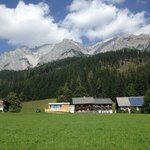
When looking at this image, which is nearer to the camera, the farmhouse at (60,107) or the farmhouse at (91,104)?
the farmhouse at (60,107)

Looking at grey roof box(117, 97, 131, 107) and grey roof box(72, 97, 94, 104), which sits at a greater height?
grey roof box(72, 97, 94, 104)

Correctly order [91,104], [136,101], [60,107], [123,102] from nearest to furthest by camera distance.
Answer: [136,101], [60,107], [123,102], [91,104]

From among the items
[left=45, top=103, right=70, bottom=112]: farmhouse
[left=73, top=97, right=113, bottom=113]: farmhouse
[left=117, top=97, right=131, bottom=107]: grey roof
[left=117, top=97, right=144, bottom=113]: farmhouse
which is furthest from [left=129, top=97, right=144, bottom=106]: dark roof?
[left=45, top=103, right=70, bottom=112]: farmhouse

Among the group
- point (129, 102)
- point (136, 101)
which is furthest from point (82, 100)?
point (136, 101)

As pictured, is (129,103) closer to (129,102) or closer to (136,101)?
(129,102)

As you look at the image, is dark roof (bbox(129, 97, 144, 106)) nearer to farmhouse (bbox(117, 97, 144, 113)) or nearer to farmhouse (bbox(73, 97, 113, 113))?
farmhouse (bbox(117, 97, 144, 113))

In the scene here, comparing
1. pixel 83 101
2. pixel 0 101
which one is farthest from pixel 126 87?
pixel 0 101

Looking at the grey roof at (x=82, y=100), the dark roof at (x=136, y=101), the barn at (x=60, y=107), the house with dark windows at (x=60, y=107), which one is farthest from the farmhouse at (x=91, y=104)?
the dark roof at (x=136, y=101)

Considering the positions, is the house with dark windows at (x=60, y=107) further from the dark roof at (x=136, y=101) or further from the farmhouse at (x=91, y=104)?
the dark roof at (x=136, y=101)

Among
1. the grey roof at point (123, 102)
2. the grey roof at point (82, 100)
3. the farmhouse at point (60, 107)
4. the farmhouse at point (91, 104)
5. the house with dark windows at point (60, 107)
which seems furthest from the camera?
the farmhouse at point (91, 104)

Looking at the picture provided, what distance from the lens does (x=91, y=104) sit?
154m

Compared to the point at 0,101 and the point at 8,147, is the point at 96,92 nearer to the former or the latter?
the point at 0,101

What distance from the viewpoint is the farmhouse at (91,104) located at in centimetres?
15138

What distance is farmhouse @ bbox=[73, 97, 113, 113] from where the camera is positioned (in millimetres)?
151375
